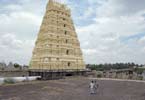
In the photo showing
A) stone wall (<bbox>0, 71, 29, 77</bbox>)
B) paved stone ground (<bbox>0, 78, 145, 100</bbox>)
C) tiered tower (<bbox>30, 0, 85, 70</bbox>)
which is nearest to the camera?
paved stone ground (<bbox>0, 78, 145, 100</bbox>)

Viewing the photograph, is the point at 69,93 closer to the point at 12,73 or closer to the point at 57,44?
the point at 57,44

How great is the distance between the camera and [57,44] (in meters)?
43.8

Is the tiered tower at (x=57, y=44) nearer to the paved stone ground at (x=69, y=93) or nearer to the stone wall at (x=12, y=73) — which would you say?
the stone wall at (x=12, y=73)

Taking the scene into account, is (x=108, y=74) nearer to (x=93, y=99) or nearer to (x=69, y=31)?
(x=69, y=31)

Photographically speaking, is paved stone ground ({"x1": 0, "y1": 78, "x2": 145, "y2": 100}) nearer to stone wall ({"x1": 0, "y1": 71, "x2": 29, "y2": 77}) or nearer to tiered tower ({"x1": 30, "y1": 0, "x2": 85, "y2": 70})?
stone wall ({"x1": 0, "y1": 71, "x2": 29, "y2": 77})

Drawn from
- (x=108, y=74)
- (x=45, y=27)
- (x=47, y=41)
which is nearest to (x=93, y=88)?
(x=108, y=74)

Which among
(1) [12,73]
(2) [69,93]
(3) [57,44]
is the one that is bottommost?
(2) [69,93]

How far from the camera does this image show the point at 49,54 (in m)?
41.9

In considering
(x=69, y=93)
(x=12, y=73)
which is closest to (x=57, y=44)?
(x=12, y=73)

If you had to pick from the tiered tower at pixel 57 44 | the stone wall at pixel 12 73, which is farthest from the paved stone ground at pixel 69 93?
the tiered tower at pixel 57 44

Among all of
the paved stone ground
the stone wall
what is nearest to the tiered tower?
the stone wall

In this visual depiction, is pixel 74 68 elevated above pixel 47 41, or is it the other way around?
pixel 47 41

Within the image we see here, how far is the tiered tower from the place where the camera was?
42312 mm

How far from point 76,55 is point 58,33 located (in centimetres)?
720
